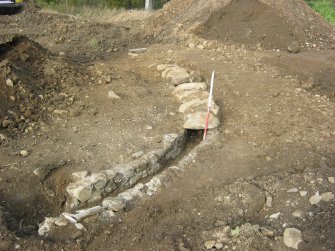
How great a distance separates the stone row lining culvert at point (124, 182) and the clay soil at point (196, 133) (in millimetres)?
122

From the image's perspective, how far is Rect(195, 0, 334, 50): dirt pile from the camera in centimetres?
980

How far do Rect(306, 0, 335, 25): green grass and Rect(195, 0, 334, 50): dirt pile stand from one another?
6.41 m

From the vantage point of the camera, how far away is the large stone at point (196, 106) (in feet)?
21.6

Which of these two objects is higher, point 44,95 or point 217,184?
point 44,95

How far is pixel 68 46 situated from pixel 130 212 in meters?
6.74

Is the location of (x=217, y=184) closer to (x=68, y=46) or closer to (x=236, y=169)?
(x=236, y=169)

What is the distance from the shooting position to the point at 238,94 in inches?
285

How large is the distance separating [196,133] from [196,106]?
48cm

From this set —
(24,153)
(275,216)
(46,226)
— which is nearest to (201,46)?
(24,153)

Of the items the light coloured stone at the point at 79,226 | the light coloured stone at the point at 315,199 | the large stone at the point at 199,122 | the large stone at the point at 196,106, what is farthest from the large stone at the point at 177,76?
the light coloured stone at the point at 79,226

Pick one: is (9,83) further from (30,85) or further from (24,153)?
(24,153)

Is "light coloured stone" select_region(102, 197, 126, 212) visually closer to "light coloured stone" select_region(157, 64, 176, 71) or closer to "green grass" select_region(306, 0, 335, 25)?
"light coloured stone" select_region(157, 64, 176, 71)

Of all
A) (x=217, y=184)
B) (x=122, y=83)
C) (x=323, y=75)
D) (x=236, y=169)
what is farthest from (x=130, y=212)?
(x=323, y=75)

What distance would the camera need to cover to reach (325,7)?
58.0 feet
